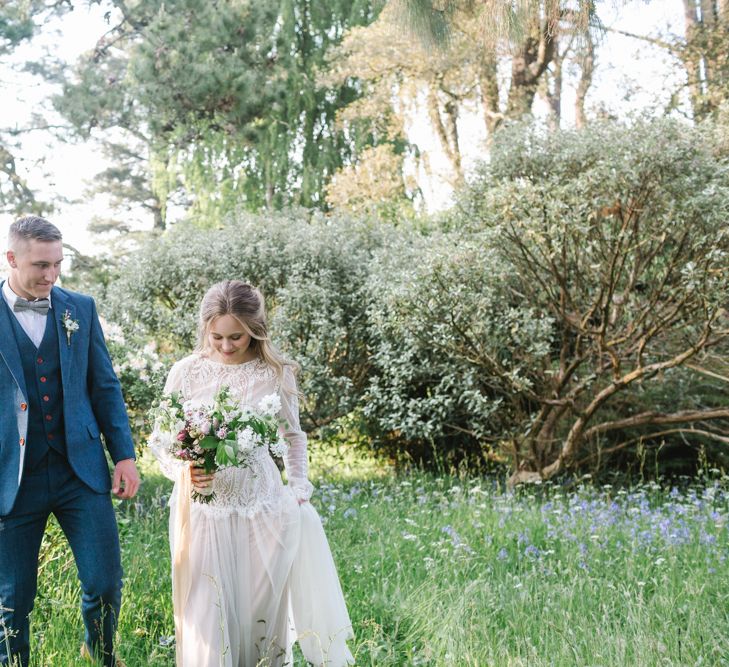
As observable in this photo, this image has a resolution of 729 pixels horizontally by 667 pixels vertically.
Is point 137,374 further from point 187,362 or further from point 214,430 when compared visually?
point 214,430

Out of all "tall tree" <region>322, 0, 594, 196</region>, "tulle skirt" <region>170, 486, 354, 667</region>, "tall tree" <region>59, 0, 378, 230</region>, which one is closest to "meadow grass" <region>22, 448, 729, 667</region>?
"tulle skirt" <region>170, 486, 354, 667</region>

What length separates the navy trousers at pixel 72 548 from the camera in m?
3.19

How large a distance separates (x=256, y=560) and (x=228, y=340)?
3.01 feet

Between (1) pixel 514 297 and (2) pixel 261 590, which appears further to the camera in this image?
(1) pixel 514 297

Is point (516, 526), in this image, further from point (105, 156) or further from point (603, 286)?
point (105, 156)

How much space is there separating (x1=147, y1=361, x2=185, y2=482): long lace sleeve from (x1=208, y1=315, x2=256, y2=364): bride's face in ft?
0.56

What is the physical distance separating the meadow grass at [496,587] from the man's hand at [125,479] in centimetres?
70

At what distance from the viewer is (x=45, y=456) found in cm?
326

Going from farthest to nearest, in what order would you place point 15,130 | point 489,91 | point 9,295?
point 15,130, point 489,91, point 9,295

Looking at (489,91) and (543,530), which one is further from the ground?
(489,91)

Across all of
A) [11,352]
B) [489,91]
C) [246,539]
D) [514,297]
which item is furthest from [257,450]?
[489,91]

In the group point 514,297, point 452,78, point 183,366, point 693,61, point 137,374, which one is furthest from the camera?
point 452,78

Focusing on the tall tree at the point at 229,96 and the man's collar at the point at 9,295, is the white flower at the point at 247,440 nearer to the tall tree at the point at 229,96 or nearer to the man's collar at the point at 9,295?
the man's collar at the point at 9,295

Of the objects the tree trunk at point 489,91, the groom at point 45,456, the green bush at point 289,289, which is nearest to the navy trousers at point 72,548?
the groom at point 45,456
